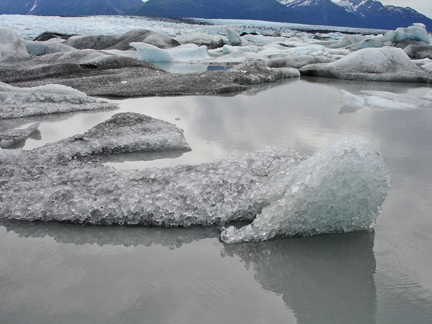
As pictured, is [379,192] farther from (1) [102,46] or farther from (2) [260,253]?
(1) [102,46]

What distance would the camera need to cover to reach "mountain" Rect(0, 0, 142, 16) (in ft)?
302

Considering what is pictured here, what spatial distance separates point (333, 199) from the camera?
46.1 inches

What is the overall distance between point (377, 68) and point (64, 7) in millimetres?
111998

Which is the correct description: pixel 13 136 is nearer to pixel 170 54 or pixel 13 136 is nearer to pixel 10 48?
pixel 10 48

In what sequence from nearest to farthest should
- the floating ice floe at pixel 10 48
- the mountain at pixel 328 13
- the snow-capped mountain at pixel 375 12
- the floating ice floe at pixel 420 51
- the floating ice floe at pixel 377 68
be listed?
the floating ice floe at pixel 377 68
the floating ice floe at pixel 10 48
the floating ice floe at pixel 420 51
the mountain at pixel 328 13
the snow-capped mountain at pixel 375 12

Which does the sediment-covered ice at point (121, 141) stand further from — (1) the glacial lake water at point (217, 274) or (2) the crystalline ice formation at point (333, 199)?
(2) the crystalline ice formation at point (333, 199)

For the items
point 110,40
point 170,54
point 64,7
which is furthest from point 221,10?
point 170,54

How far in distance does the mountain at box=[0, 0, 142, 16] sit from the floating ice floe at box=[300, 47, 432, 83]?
97.7 meters

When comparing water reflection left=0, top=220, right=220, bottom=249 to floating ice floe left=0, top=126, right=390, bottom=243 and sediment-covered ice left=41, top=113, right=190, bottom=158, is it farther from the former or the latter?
sediment-covered ice left=41, top=113, right=190, bottom=158

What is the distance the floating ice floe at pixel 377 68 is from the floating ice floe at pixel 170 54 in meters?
4.88

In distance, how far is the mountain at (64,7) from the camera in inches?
3629

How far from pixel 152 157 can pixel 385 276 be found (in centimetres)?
134

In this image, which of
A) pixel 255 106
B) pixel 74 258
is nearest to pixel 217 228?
pixel 74 258

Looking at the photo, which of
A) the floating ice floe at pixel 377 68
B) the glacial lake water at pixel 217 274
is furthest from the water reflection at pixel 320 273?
the floating ice floe at pixel 377 68
